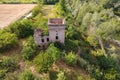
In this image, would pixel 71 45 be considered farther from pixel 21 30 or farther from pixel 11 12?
pixel 11 12

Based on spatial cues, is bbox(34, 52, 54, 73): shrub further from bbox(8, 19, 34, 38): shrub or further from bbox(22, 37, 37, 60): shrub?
Result: bbox(8, 19, 34, 38): shrub

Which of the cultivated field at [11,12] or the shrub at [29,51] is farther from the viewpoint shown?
the cultivated field at [11,12]

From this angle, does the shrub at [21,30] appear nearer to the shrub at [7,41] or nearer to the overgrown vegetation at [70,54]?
the overgrown vegetation at [70,54]

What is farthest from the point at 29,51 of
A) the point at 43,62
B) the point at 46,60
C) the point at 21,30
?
the point at 21,30

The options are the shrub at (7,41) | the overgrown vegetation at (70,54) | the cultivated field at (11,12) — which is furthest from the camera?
the cultivated field at (11,12)

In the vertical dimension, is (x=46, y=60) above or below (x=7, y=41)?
below

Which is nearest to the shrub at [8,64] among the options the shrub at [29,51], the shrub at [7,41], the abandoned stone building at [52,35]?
the shrub at [29,51]
